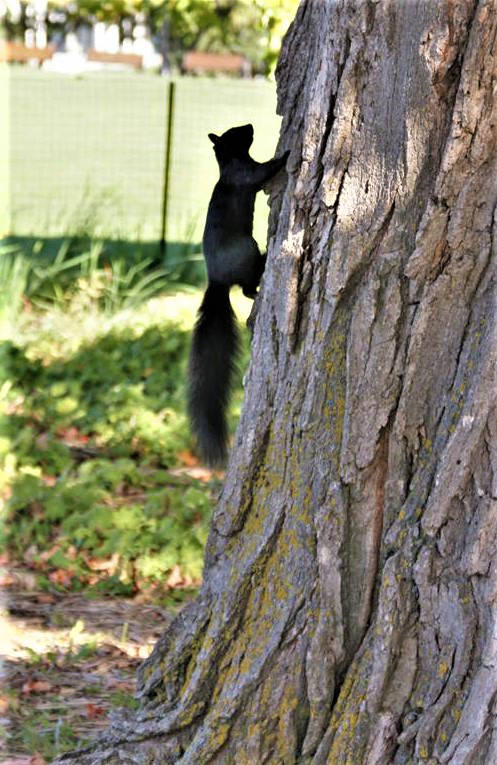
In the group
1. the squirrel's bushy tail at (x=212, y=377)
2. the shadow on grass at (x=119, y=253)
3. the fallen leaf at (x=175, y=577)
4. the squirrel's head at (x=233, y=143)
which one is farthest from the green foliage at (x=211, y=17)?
the fallen leaf at (x=175, y=577)

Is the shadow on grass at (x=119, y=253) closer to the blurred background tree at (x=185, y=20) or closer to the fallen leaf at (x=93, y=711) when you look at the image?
the blurred background tree at (x=185, y=20)

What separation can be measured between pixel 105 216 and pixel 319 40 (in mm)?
7638

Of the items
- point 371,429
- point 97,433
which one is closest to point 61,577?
point 97,433

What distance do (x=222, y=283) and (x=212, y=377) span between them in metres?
0.45

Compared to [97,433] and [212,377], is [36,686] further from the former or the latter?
[97,433]

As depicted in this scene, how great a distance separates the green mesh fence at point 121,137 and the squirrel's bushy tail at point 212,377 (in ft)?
23.1

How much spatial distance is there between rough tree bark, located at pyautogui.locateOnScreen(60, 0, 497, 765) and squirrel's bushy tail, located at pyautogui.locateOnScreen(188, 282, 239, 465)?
848 mm

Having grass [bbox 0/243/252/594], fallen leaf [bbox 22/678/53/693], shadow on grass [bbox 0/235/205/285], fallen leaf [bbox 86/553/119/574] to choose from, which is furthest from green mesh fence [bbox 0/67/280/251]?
fallen leaf [bbox 22/678/53/693]

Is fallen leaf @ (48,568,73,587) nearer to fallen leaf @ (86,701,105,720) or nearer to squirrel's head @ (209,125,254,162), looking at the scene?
fallen leaf @ (86,701,105,720)

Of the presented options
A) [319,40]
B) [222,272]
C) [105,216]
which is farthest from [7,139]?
[319,40]

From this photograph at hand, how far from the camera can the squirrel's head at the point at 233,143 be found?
4.15m

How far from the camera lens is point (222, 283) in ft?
12.9

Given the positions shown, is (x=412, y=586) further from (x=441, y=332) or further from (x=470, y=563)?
(x=441, y=332)

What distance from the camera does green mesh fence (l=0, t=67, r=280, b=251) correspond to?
12.0 meters
